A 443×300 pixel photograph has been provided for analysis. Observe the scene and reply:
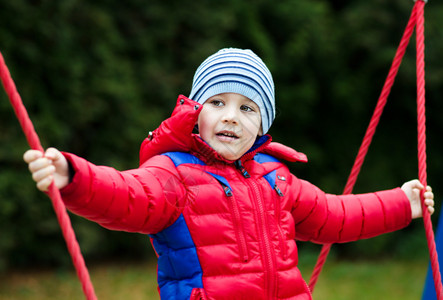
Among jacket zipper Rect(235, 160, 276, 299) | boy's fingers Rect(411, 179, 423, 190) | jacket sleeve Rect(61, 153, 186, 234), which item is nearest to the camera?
jacket sleeve Rect(61, 153, 186, 234)

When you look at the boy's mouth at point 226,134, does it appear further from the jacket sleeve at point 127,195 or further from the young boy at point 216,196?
the jacket sleeve at point 127,195

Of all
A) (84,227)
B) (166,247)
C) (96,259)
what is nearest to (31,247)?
(84,227)

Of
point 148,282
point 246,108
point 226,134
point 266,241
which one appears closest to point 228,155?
point 226,134

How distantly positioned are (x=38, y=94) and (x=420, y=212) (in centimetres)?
384

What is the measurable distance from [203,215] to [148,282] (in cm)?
424

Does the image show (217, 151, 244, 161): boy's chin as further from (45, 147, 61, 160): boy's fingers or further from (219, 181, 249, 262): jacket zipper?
(45, 147, 61, 160): boy's fingers

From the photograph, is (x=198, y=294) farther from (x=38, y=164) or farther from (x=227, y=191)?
(x=38, y=164)

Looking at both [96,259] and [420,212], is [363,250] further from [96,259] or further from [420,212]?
[420,212]

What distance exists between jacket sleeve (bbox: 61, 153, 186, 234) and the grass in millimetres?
3721

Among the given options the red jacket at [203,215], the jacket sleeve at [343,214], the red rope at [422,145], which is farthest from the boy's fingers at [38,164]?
the red rope at [422,145]

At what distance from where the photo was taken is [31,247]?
18.1 ft

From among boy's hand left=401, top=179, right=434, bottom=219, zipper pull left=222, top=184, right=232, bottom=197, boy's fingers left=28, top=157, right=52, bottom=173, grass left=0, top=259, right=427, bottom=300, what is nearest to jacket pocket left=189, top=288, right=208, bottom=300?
zipper pull left=222, top=184, right=232, bottom=197

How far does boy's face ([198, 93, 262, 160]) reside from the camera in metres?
1.83

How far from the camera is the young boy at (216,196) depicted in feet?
5.48
